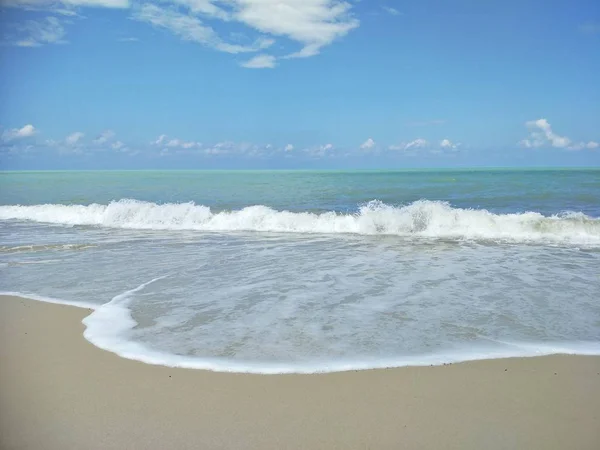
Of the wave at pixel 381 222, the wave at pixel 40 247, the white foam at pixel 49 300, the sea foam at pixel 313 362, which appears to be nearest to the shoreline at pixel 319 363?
the sea foam at pixel 313 362

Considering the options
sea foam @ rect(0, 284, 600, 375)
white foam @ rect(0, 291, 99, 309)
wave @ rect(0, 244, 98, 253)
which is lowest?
wave @ rect(0, 244, 98, 253)

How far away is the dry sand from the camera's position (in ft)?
10.1

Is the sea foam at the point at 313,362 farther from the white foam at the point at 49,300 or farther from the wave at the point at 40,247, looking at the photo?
the wave at the point at 40,247

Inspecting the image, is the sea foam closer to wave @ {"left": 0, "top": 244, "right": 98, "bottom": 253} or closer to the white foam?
the white foam

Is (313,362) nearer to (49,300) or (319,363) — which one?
(319,363)

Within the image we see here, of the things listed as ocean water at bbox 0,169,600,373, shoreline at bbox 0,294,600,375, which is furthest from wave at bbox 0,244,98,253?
shoreline at bbox 0,294,600,375

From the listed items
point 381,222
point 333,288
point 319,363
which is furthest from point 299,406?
point 381,222

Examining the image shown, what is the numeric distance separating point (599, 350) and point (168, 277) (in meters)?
6.46

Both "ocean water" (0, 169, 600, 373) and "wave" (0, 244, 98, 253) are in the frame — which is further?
"wave" (0, 244, 98, 253)

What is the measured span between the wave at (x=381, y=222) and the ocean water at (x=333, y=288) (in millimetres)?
83

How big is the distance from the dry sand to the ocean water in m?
0.32

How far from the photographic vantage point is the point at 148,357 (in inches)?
177

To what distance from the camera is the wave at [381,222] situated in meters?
14.2

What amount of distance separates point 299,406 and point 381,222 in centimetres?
1270
